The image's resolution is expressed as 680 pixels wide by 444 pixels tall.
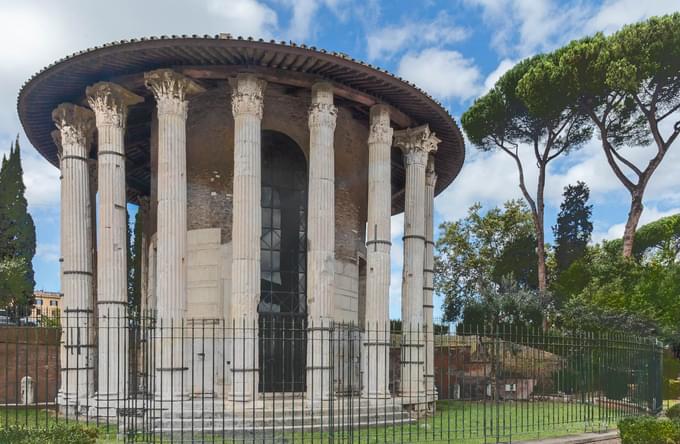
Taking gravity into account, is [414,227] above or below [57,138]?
below

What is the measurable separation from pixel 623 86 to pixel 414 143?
13744mm

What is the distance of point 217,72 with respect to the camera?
44.8 feet

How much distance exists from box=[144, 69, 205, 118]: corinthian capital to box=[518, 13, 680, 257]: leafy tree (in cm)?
1923

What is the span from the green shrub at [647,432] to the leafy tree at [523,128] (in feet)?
67.3

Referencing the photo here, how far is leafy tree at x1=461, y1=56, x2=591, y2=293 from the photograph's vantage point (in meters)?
30.7

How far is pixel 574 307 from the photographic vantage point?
25.9 meters

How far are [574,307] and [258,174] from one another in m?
17.0

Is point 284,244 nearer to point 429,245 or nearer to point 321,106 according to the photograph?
point 321,106

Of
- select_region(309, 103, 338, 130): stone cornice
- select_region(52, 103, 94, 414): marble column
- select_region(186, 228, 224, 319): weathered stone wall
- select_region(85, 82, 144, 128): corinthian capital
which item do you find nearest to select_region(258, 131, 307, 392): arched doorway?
select_region(186, 228, 224, 319): weathered stone wall

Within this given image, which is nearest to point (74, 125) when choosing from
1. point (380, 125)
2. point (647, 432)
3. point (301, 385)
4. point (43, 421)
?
point (43, 421)

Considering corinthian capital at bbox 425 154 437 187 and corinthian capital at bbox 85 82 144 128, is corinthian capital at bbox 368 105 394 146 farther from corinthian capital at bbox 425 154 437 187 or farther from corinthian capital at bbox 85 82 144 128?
corinthian capital at bbox 85 82 144 128

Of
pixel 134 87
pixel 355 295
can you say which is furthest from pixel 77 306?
pixel 355 295

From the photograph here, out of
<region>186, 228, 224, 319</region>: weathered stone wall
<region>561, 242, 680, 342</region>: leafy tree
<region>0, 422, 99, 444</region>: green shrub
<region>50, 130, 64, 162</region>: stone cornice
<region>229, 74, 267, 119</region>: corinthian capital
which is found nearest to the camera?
<region>0, 422, 99, 444</region>: green shrub

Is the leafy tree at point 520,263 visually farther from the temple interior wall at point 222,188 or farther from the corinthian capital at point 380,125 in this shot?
the corinthian capital at point 380,125
